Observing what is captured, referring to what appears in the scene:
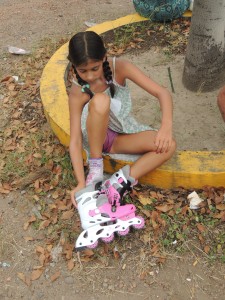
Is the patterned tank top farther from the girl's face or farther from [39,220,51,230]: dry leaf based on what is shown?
[39,220,51,230]: dry leaf

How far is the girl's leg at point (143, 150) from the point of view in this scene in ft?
9.24

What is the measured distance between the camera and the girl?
268 cm

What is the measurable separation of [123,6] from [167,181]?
3478 mm

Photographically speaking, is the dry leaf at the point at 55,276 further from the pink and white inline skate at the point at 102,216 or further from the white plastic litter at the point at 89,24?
the white plastic litter at the point at 89,24

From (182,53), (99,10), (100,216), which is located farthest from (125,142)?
(99,10)

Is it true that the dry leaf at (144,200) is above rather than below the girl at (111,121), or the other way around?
below

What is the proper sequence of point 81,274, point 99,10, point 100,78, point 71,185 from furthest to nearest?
1. point 99,10
2. point 71,185
3. point 100,78
4. point 81,274

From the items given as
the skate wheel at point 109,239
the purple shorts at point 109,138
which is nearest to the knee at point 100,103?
the purple shorts at point 109,138

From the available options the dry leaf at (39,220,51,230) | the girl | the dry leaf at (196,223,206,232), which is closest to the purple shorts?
the girl

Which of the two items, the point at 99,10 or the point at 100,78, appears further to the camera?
the point at 99,10

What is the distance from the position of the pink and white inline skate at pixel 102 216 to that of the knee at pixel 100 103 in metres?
0.52

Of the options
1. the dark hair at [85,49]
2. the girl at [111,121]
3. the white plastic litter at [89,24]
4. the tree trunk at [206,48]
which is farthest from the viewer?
the white plastic litter at [89,24]

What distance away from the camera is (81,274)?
2.57 meters

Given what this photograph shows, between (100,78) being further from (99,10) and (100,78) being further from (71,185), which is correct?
(99,10)
